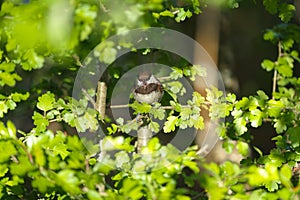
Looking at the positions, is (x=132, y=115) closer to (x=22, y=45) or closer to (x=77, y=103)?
(x=77, y=103)

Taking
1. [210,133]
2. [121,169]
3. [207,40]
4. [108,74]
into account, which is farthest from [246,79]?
[121,169]

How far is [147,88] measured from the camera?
6.65 ft

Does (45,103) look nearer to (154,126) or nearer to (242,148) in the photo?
(154,126)

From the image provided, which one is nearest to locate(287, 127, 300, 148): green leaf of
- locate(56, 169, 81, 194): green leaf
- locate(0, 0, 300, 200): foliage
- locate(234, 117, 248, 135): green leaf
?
locate(0, 0, 300, 200): foliage

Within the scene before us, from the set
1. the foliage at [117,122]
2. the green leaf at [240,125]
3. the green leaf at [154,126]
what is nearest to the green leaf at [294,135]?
the foliage at [117,122]

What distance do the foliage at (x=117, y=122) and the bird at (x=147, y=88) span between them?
40 mm

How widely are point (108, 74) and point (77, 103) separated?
0.75 feet

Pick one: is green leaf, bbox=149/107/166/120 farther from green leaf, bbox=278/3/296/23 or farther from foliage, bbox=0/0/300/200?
green leaf, bbox=278/3/296/23

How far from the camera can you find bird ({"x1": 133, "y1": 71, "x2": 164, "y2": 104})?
2027mm

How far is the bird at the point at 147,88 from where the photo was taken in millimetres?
2027

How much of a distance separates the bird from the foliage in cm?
4

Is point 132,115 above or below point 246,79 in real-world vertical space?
above

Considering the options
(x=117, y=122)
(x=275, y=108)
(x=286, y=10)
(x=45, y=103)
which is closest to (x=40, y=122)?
(x=45, y=103)

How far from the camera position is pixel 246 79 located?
3.87 meters
